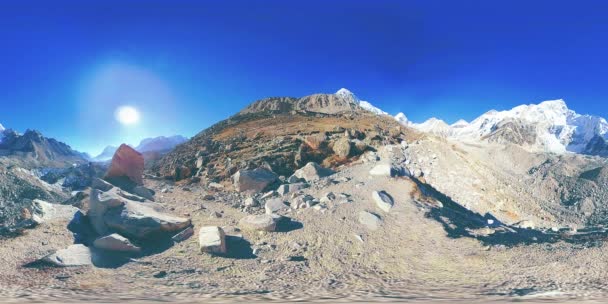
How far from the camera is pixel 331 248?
988 cm

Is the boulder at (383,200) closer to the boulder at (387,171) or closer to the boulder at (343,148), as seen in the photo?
the boulder at (387,171)

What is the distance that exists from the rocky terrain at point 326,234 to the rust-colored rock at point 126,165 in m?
0.06

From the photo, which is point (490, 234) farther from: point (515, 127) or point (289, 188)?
point (515, 127)

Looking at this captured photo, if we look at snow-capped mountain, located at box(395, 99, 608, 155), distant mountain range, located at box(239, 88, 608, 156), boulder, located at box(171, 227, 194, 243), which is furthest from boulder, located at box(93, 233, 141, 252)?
snow-capped mountain, located at box(395, 99, 608, 155)

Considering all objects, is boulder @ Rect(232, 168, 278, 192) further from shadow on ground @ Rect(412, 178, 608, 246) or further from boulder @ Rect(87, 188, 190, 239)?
shadow on ground @ Rect(412, 178, 608, 246)

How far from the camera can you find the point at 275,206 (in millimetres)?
12914

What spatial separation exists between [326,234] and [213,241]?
10.5ft

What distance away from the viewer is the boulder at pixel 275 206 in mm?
12685

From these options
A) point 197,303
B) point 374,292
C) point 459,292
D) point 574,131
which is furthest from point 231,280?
point 574,131

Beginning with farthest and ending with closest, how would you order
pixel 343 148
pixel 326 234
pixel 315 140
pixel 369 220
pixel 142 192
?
pixel 315 140
pixel 343 148
pixel 142 192
pixel 369 220
pixel 326 234

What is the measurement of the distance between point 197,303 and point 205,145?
21631 millimetres

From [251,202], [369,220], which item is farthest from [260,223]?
[369,220]

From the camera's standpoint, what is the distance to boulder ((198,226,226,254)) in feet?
30.4

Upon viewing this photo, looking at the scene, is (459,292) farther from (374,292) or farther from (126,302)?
(126,302)
